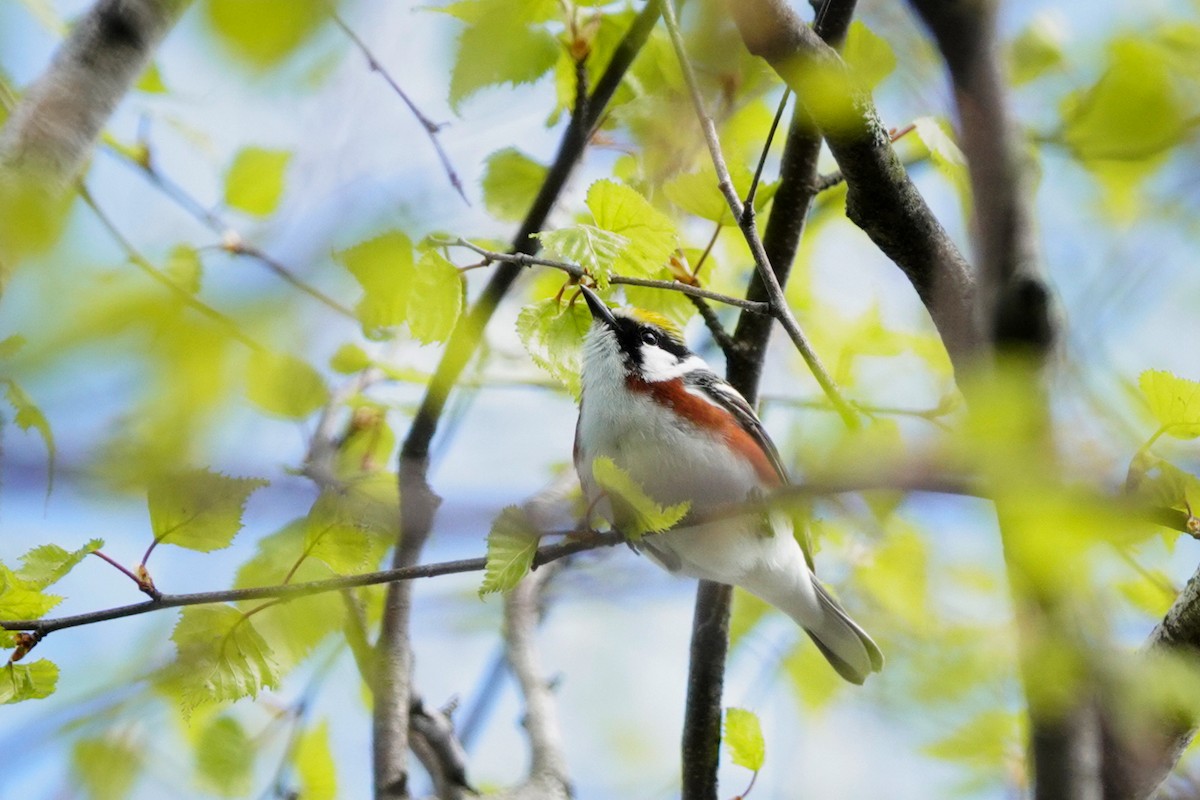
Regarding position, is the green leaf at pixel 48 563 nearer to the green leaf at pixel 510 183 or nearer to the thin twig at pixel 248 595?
the thin twig at pixel 248 595

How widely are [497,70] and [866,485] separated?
1.37m

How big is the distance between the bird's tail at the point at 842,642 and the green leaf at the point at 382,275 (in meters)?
1.88

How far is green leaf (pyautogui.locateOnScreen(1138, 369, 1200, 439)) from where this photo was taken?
1.58 m

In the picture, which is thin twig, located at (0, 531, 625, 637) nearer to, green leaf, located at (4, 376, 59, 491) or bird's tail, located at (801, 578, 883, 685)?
green leaf, located at (4, 376, 59, 491)

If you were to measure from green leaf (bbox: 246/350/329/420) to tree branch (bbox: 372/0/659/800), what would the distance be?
37cm

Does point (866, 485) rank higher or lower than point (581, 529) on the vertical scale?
lower

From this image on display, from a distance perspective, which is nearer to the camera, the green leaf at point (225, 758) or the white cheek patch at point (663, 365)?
the green leaf at point (225, 758)

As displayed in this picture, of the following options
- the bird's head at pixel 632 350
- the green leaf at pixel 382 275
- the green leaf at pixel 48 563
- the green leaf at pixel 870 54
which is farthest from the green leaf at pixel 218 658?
the green leaf at pixel 870 54

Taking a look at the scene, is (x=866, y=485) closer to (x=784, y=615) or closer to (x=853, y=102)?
(x=853, y=102)

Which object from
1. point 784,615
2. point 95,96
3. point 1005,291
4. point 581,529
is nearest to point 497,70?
point 95,96

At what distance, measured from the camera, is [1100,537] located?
901 millimetres

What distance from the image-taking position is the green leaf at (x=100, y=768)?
2.50 metres

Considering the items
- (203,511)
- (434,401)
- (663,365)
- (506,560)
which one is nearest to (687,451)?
(663,365)

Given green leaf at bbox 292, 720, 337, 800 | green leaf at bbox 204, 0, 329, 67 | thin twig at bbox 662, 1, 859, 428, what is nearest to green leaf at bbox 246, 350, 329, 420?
green leaf at bbox 204, 0, 329, 67
